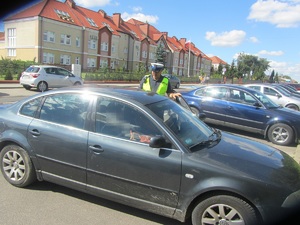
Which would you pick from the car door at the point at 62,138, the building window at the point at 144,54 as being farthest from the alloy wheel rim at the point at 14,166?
the building window at the point at 144,54

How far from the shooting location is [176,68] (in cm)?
8000

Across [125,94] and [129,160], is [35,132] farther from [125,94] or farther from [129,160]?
[129,160]

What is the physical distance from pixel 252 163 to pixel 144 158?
114 centimetres

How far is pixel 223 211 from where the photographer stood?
281 cm

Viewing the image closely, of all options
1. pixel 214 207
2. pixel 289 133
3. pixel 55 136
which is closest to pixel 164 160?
pixel 214 207

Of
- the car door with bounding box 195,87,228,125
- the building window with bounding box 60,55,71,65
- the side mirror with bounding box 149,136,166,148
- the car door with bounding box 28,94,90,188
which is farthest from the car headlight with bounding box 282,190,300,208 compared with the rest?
the building window with bounding box 60,55,71,65

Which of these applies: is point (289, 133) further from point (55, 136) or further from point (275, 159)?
point (55, 136)

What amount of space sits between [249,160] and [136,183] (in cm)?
125

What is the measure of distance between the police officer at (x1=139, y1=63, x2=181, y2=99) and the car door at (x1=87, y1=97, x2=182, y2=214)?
6.96ft

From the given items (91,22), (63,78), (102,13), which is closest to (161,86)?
(63,78)

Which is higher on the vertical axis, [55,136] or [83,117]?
[83,117]

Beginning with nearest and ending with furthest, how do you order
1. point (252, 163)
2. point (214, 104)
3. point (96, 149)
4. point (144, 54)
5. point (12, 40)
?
point (252, 163)
point (96, 149)
point (214, 104)
point (12, 40)
point (144, 54)

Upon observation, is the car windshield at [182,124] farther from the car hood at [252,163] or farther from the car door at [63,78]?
the car door at [63,78]

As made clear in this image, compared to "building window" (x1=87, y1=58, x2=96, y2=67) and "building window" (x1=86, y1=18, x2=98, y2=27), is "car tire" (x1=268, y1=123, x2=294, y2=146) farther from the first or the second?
"building window" (x1=86, y1=18, x2=98, y2=27)
